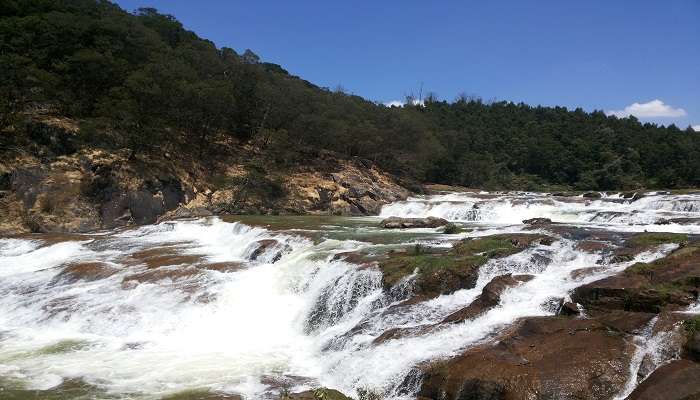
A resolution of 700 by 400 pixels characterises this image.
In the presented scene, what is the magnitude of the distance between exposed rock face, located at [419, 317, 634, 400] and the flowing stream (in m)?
0.41

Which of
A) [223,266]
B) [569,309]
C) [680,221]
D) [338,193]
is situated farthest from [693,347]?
[338,193]

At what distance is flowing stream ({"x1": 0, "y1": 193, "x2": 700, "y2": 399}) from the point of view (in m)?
9.45

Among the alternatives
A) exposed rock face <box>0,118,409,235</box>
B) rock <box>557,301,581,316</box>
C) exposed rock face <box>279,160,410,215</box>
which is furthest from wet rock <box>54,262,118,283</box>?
exposed rock face <box>279,160,410,215</box>

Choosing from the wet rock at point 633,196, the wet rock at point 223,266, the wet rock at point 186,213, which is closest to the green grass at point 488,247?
the wet rock at point 223,266

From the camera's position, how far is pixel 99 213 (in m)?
27.4

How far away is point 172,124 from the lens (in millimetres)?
37781

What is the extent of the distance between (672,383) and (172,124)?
121 feet

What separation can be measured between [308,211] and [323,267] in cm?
2012

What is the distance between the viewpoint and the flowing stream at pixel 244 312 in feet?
31.0

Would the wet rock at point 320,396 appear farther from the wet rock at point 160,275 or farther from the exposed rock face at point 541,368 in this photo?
the wet rock at point 160,275

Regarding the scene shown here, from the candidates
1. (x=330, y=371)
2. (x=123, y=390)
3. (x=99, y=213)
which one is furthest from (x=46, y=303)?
(x=99, y=213)

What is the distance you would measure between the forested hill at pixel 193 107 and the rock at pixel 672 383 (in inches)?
1193

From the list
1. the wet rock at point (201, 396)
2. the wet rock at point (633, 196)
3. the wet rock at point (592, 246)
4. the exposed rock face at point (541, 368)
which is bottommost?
the wet rock at point (201, 396)

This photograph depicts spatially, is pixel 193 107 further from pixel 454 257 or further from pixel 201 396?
pixel 201 396
